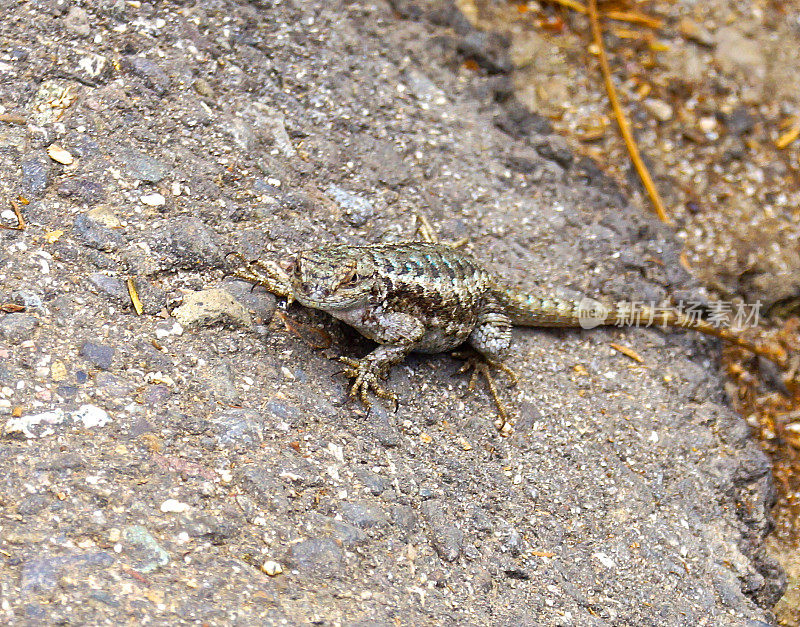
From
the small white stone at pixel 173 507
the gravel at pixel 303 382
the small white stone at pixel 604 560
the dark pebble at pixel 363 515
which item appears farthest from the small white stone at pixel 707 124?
Answer: the small white stone at pixel 173 507

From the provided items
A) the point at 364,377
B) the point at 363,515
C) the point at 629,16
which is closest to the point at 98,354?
the point at 364,377

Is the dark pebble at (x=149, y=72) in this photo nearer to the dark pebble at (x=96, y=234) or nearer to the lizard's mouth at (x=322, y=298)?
the dark pebble at (x=96, y=234)

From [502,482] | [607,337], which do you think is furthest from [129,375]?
[607,337]

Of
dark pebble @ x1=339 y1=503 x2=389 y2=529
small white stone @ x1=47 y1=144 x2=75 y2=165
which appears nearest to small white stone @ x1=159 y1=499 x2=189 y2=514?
dark pebble @ x1=339 y1=503 x2=389 y2=529

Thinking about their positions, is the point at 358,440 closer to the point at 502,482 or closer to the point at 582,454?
the point at 502,482

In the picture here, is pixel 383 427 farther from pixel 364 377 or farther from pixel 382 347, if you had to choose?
→ pixel 382 347
